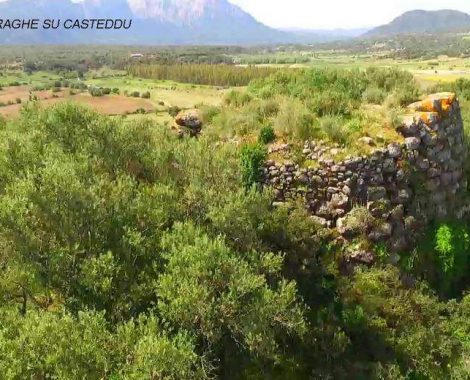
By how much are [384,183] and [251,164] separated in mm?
5806

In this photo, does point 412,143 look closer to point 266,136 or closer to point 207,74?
point 266,136

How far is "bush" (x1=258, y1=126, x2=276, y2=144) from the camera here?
856 inches

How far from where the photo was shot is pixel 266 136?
2173 cm

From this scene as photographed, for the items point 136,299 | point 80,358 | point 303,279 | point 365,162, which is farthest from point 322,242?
point 80,358

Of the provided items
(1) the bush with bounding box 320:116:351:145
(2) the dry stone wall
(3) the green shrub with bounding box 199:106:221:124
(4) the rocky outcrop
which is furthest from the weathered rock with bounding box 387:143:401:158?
(4) the rocky outcrop

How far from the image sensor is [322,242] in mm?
19938

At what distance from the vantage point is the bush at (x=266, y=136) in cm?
2173

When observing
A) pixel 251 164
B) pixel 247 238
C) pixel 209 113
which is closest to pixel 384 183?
pixel 251 164

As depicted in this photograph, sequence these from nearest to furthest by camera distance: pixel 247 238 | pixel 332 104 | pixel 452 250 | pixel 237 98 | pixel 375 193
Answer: pixel 247 238
pixel 375 193
pixel 452 250
pixel 332 104
pixel 237 98

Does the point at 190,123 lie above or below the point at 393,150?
above

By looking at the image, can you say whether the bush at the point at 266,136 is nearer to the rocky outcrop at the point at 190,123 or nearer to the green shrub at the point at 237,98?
the rocky outcrop at the point at 190,123

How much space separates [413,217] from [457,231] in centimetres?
271

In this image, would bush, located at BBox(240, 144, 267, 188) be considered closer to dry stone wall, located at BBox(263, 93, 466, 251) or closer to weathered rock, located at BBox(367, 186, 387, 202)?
dry stone wall, located at BBox(263, 93, 466, 251)

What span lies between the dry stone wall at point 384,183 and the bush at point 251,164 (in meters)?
0.37
